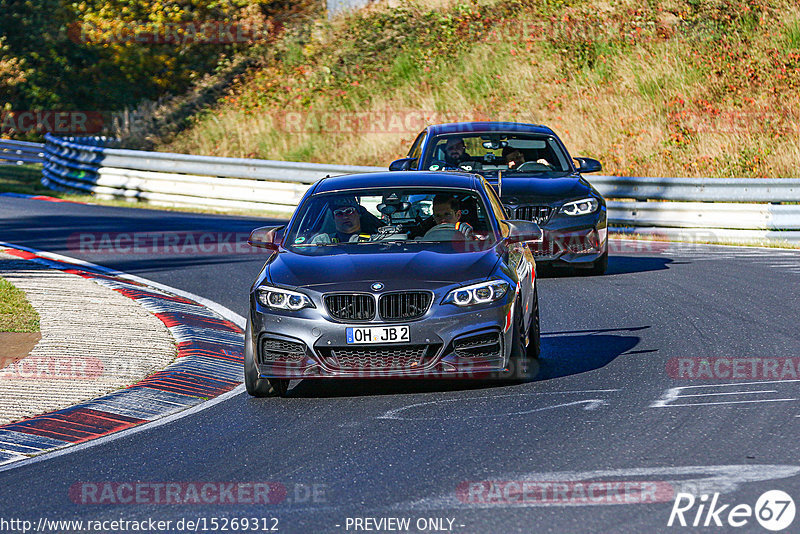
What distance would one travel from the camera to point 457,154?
15.6 m

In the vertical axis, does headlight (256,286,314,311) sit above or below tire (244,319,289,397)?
above

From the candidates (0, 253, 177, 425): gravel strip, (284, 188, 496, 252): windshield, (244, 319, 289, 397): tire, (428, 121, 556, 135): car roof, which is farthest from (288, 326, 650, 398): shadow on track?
(428, 121, 556, 135): car roof

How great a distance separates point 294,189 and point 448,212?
14759 mm

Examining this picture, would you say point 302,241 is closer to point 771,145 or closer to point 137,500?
point 137,500

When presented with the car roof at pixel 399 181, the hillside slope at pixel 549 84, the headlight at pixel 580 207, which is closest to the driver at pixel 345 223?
the car roof at pixel 399 181

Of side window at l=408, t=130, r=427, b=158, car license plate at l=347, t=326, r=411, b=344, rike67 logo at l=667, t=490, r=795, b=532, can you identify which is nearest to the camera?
rike67 logo at l=667, t=490, r=795, b=532

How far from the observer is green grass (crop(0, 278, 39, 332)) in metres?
11.6

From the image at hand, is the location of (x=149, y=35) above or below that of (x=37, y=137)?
above

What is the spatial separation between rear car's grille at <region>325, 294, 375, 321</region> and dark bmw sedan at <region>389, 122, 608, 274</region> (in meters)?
5.23

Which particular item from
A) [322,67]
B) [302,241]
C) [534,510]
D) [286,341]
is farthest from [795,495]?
[322,67]

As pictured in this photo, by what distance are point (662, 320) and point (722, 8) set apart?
70.0ft

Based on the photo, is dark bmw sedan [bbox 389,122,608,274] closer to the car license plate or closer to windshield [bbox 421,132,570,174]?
windshield [bbox 421,132,570,174]

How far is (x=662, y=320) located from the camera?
1168 centimetres

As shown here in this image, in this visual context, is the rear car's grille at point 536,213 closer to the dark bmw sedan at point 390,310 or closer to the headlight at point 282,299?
the dark bmw sedan at point 390,310
